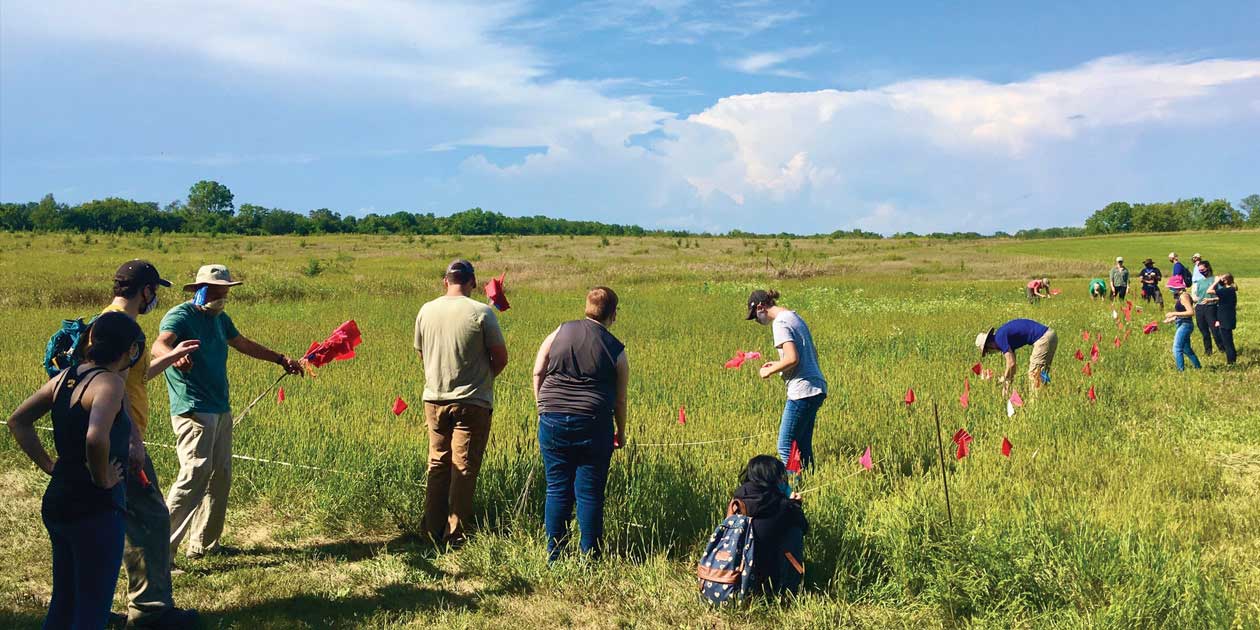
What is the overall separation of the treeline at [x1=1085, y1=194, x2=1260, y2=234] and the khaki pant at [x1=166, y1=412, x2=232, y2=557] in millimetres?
122634

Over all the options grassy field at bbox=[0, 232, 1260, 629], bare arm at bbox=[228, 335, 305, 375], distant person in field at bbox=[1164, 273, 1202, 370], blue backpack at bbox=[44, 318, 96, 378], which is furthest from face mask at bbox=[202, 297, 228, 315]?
distant person in field at bbox=[1164, 273, 1202, 370]

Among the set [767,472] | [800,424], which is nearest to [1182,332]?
[800,424]

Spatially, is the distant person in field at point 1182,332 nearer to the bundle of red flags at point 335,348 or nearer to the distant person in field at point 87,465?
the bundle of red flags at point 335,348

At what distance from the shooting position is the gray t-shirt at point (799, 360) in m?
5.99

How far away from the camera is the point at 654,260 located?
4788 centimetres

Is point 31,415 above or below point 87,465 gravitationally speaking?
above

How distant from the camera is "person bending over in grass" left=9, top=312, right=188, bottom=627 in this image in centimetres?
340

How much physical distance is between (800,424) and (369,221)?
100375 mm

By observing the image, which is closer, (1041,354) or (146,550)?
(146,550)

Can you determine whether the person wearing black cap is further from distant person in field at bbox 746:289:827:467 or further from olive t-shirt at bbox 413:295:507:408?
distant person in field at bbox 746:289:827:467

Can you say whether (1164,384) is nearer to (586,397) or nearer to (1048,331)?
(1048,331)

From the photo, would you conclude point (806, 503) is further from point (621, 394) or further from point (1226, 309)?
point (1226, 309)

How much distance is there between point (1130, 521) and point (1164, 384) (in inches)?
266

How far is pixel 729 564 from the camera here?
4148mm
